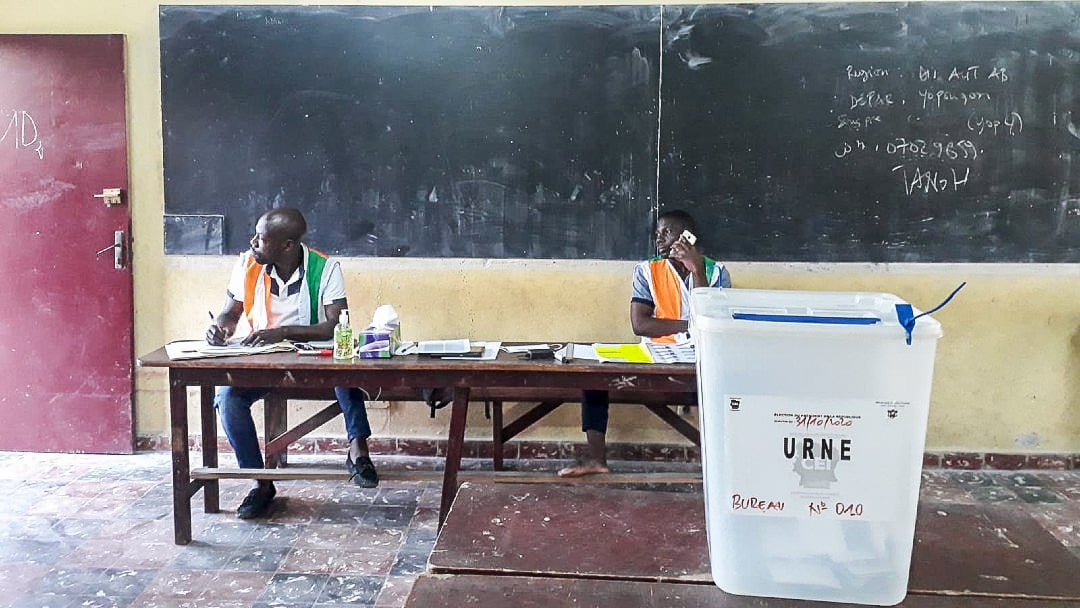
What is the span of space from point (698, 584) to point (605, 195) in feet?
9.09

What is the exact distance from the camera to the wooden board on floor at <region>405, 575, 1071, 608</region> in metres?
1.08

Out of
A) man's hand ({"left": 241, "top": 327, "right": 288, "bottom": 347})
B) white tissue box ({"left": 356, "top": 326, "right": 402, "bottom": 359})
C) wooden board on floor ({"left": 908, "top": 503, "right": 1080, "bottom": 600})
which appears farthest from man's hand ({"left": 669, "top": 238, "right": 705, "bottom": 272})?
wooden board on floor ({"left": 908, "top": 503, "right": 1080, "bottom": 600})

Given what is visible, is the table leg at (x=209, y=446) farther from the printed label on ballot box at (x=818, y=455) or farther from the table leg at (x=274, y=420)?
the printed label on ballot box at (x=818, y=455)

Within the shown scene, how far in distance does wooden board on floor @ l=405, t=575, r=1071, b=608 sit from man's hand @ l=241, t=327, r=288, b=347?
2152 millimetres

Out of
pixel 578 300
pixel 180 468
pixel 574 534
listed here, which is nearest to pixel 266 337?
pixel 180 468

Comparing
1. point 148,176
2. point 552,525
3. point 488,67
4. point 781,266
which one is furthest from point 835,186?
point 148,176

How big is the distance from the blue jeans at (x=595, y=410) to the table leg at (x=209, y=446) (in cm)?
143

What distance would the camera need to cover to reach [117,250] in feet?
12.7

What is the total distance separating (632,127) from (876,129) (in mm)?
1087

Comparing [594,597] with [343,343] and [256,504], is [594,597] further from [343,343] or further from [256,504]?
[256,504]

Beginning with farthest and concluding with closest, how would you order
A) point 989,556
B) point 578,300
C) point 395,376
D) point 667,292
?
point 578,300 → point 667,292 → point 395,376 → point 989,556

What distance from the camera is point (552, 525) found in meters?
1.34

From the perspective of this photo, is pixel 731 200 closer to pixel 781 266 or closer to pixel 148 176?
pixel 781 266

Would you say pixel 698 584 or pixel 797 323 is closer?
pixel 797 323
